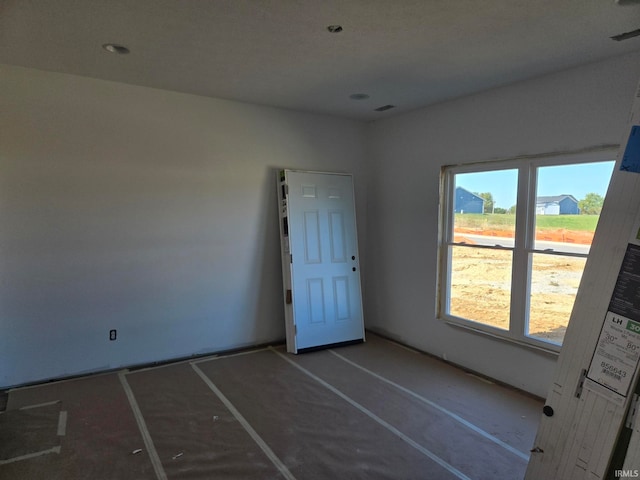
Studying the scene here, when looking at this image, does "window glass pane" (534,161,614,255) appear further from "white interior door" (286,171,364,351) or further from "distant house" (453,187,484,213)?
"white interior door" (286,171,364,351)

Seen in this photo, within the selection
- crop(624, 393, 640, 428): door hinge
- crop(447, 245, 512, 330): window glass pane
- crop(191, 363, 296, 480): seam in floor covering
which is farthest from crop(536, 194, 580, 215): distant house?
crop(191, 363, 296, 480): seam in floor covering

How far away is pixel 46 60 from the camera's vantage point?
9.96 ft

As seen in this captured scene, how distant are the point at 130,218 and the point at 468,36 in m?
3.23

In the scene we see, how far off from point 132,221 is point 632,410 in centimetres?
386

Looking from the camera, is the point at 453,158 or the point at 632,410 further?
the point at 453,158

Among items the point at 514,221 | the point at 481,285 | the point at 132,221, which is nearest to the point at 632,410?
the point at 514,221

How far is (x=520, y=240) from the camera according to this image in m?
3.43

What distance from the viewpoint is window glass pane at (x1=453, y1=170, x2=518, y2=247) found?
354 centimetres

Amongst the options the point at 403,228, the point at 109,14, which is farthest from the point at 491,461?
the point at 109,14

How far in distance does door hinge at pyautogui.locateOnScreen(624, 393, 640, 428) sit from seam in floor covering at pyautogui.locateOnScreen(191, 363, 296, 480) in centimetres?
170

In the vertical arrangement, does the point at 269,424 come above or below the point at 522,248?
below

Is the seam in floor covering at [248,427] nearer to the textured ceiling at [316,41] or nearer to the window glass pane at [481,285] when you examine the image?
the window glass pane at [481,285]

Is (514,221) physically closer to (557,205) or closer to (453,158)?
(557,205)

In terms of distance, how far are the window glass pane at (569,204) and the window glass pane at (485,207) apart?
0.85 ft
